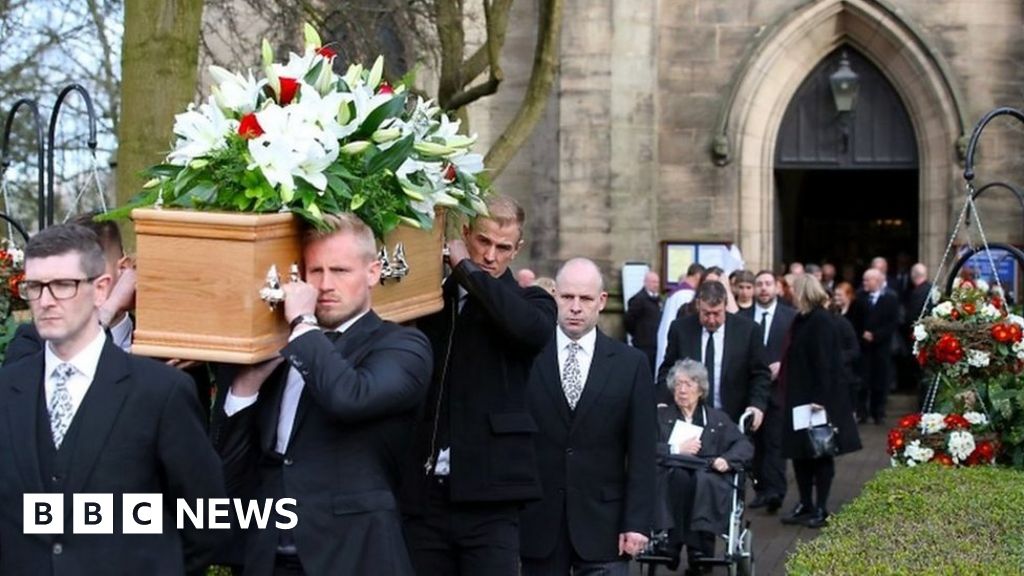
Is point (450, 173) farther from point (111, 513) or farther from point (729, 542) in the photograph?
point (729, 542)

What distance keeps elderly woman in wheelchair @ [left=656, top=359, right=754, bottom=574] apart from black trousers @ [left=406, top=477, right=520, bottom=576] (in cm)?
370

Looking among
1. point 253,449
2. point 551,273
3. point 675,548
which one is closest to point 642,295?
point 551,273

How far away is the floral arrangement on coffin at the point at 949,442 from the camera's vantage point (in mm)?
10586

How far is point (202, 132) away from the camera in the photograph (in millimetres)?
5457

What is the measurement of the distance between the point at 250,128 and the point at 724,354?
738 centimetres

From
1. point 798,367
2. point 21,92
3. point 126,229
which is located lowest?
point 798,367

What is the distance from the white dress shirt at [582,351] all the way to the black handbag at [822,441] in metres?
6.12

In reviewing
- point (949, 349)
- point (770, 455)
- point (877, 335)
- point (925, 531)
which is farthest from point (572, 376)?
point (877, 335)

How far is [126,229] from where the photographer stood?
31.5ft

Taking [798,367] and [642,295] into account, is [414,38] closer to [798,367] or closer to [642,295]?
[642,295]

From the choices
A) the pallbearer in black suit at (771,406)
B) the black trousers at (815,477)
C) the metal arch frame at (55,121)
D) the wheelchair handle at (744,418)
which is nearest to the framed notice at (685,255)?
the pallbearer in black suit at (771,406)

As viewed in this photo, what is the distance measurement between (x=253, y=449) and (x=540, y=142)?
17130mm

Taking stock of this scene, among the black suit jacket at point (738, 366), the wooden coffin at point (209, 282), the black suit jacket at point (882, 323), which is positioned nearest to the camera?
the wooden coffin at point (209, 282)

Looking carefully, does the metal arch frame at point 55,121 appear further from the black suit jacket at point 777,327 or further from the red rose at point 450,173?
the red rose at point 450,173
